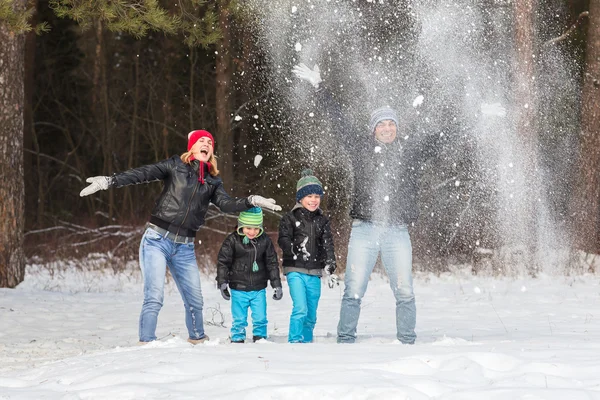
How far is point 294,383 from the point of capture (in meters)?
4.94

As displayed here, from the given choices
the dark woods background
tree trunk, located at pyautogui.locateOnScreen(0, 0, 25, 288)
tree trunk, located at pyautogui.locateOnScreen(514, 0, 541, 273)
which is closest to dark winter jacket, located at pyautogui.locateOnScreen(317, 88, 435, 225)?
the dark woods background

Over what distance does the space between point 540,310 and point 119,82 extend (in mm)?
16844

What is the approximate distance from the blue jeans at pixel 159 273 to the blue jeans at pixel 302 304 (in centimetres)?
82

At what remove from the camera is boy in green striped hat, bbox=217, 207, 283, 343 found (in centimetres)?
734

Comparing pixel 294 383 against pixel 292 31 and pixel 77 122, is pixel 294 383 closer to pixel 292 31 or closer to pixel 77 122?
pixel 292 31

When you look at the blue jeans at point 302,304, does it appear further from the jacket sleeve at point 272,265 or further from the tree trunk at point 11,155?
the tree trunk at point 11,155

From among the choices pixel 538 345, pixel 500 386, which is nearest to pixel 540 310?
pixel 538 345

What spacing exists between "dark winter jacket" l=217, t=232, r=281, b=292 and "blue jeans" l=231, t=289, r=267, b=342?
2.5 inches

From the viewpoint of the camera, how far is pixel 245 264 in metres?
7.39

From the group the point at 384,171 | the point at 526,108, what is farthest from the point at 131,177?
the point at 526,108

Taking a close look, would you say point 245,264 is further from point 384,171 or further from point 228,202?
point 384,171

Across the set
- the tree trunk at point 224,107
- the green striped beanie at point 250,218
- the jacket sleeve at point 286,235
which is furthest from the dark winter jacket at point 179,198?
the tree trunk at point 224,107

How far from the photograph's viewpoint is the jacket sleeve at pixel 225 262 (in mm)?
7328

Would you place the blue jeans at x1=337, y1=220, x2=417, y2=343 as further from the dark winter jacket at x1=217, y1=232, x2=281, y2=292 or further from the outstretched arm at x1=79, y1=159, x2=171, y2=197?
the outstretched arm at x1=79, y1=159, x2=171, y2=197
